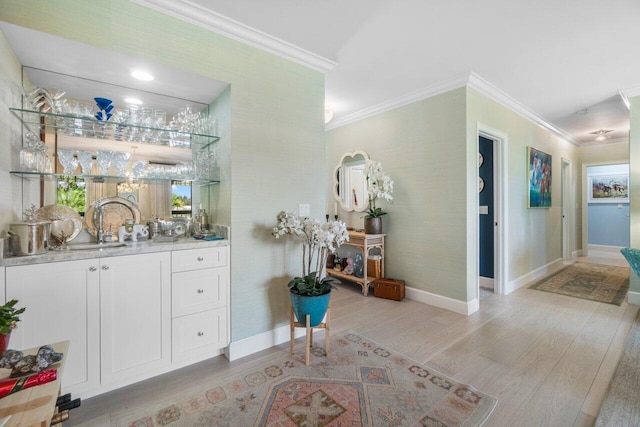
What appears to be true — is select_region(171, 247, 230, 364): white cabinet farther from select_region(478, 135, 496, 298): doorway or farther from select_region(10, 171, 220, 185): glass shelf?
select_region(478, 135, 496, 298): doorway

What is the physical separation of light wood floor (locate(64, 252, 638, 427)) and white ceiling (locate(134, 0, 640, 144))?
8.13 feet

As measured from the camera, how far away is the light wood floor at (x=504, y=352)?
5.43 ft

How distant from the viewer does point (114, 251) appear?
5.62ft

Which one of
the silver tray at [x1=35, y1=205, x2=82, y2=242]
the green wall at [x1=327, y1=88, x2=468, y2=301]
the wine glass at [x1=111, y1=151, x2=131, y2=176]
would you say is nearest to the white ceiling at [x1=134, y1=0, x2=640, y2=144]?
the green wall at [x1=327, y1=88, x2=468, y2=301]

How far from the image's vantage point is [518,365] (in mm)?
2072

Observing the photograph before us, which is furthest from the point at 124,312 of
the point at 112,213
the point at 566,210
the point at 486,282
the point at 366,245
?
the point at 566,210

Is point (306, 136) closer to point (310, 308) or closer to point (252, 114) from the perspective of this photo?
point (252, 114)

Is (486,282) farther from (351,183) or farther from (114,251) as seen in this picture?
(114,251)

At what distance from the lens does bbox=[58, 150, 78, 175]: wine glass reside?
1893mm

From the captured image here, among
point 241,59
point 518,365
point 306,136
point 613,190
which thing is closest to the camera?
point 518,365

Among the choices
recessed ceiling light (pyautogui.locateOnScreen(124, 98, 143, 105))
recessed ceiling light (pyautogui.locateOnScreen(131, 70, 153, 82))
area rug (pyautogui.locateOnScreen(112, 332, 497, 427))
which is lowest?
area rug (pyautogui.locateOnScreen(112, 332, 497, 427))

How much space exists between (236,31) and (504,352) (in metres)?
3.25

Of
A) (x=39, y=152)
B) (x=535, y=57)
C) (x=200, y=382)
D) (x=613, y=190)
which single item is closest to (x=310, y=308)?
(x=200, y=382)

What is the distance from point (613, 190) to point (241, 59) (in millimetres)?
8195
